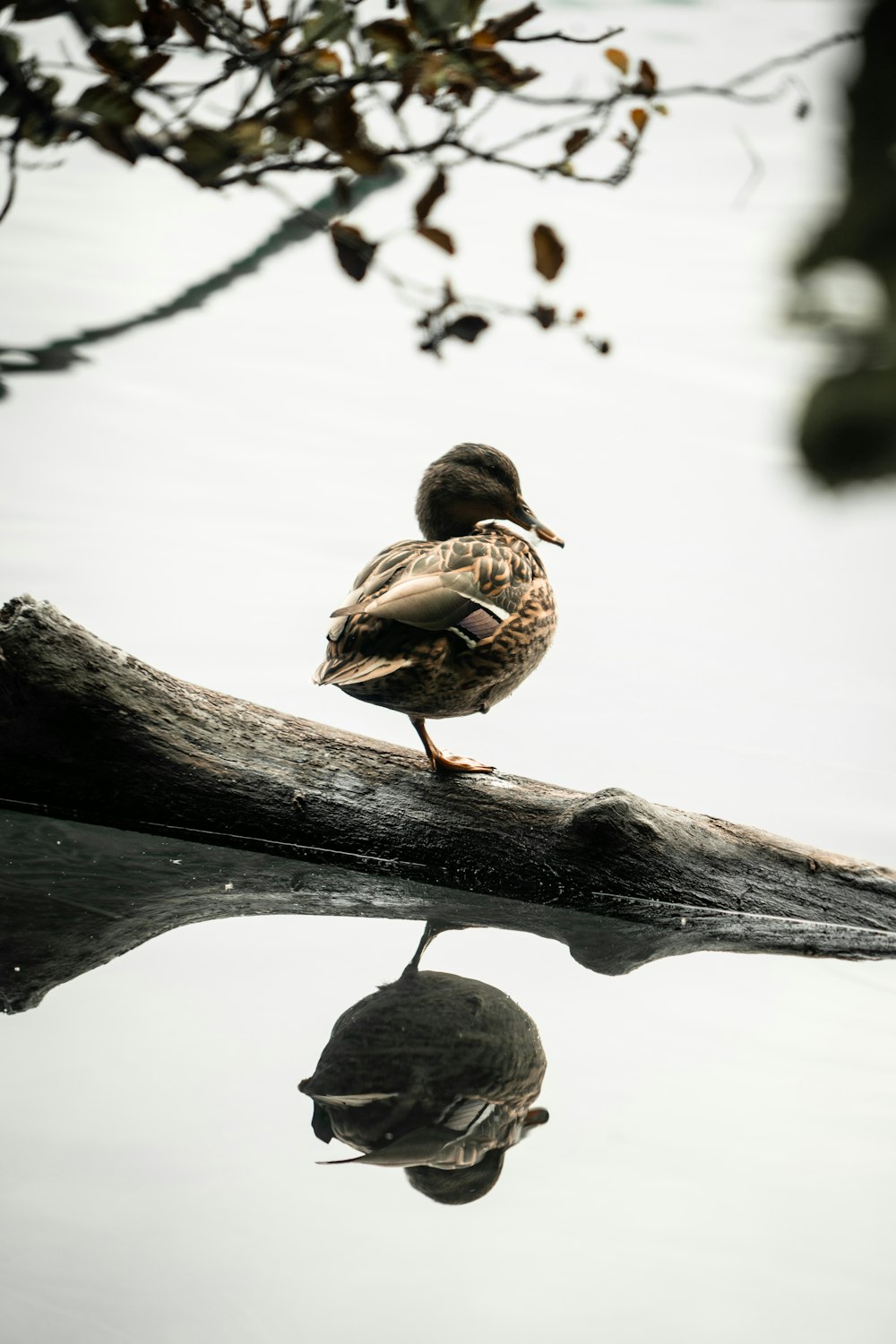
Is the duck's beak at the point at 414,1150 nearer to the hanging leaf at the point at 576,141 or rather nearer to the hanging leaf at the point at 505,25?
the hanging leaf at the point at 576,141

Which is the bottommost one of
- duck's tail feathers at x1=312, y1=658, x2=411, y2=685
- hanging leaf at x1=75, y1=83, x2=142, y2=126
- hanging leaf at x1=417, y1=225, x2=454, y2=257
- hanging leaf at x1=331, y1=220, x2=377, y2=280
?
duck's tail feathers at x1=312, y1=658, x2=411, y2=685

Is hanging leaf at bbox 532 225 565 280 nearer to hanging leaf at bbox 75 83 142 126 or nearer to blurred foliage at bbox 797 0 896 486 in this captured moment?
hanging leaf at bbox 75 83 142 126

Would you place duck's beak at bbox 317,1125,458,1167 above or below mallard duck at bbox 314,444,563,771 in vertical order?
below

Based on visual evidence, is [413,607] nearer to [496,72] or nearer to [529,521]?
[529,521]

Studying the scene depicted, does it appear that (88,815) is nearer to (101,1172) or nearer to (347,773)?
(347,773)

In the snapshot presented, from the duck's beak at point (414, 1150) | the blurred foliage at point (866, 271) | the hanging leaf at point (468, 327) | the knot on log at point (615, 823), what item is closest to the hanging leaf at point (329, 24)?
the hanging leaf at point (468, 327)

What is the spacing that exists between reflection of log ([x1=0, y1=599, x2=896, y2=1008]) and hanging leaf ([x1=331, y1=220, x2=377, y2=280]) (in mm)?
1889

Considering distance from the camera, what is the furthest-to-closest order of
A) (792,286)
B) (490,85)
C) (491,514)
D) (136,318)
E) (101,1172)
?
1. (136,318)
2. (491,514)
3. (101,1172)
4. (490,85)
5. (792,286)

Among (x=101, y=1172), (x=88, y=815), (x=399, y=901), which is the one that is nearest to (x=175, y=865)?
(x=88, y=815)

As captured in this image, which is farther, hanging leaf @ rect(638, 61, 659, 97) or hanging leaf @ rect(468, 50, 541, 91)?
hanging leaf @ rect(638, 61, 659, 97)

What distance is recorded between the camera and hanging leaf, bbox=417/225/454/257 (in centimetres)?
112

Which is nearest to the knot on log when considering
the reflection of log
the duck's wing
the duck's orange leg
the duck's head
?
the reflection of log

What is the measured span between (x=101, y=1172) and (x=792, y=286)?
72.1 inches

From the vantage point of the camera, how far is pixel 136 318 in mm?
7293
